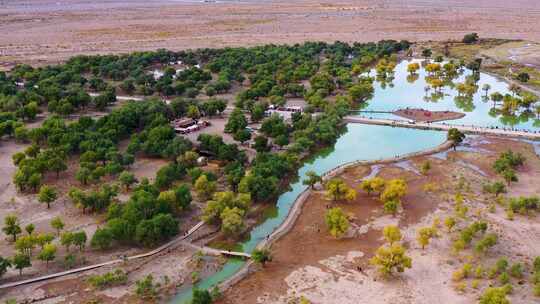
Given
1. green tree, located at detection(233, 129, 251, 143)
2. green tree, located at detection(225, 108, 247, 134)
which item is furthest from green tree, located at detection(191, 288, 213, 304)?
green tree, located at detection(225, 108, 247, 134)

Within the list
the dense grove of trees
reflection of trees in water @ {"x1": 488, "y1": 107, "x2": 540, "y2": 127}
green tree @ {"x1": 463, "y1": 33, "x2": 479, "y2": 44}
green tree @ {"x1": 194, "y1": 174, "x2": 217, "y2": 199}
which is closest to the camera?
the dense grove of trees

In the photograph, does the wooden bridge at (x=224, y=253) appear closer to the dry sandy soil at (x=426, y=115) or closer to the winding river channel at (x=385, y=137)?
the winding river channel at (x=385, y=137)

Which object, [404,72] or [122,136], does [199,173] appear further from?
[404,72]

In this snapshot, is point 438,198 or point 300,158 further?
point 300,158

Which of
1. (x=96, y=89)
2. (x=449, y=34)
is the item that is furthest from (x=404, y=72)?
(x=96, y=89)

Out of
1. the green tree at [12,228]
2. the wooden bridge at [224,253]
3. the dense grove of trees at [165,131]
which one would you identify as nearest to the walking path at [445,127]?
the dense grove of trees at [165,131]

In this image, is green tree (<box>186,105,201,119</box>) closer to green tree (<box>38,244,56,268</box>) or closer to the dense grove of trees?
the dense grove of trees

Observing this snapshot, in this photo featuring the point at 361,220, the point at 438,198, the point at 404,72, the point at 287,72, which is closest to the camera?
the point at 361,220
